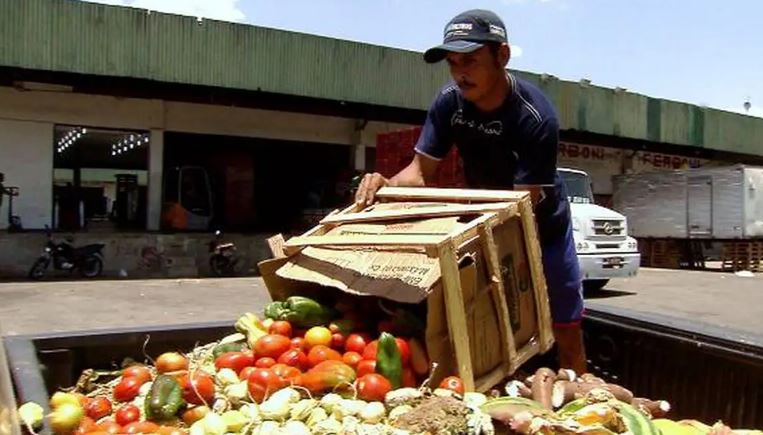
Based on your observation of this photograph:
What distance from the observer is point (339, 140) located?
19984 mm

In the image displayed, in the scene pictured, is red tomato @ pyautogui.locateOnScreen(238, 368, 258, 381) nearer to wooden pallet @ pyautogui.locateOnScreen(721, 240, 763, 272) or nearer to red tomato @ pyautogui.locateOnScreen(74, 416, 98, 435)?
red tomato @ pyautogui.locateOnScreen(74, 416, 98, 435)

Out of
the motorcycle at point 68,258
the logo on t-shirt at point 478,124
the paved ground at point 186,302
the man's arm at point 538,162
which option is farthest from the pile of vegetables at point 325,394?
the motorcycle at point 68,258

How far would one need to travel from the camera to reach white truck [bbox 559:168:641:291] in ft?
46.5

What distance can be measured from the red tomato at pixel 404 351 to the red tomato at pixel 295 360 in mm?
408

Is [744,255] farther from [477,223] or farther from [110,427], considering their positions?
[110,427]

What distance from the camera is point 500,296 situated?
2918 mm

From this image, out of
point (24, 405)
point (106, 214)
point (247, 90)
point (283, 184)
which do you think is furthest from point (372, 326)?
point (106, 214)

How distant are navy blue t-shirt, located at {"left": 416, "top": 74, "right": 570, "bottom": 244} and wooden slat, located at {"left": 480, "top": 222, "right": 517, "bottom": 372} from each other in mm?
545

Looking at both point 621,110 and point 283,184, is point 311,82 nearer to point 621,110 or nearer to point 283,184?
point 283,184

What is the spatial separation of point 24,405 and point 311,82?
→ 15.6 metres

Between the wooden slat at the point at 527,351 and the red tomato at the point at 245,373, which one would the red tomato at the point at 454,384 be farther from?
the red tomato at the point at 245,373

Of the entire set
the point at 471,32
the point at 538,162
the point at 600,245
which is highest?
the point at 471,32

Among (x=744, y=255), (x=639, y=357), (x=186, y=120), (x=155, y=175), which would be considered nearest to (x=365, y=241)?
(x=639, y=357)

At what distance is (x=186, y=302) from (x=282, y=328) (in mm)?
9690
